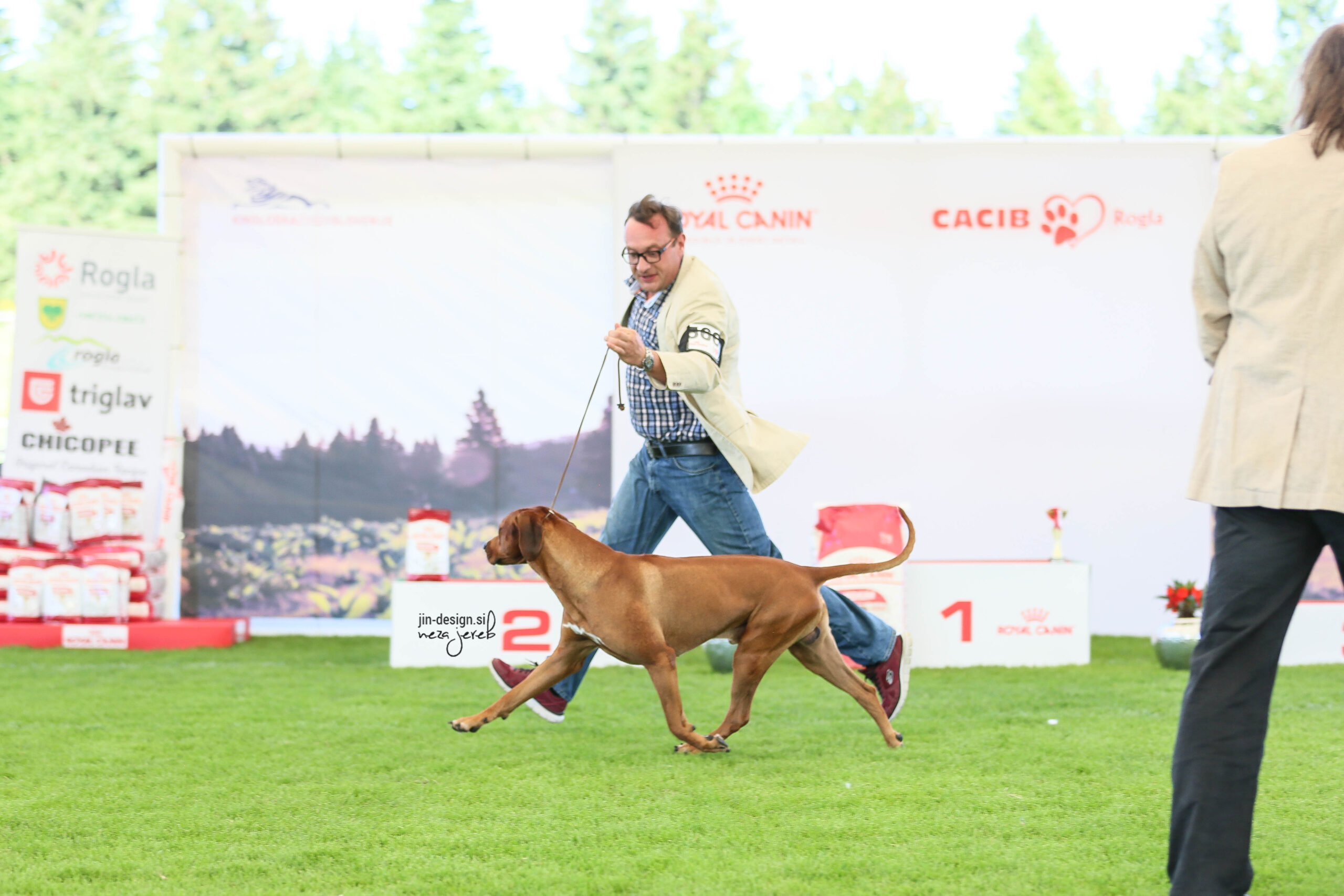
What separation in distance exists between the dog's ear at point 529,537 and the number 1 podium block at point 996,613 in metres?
2.84

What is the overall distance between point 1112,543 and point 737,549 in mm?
3925

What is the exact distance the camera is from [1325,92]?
75.7 inches

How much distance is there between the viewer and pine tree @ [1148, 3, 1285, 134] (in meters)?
22.0

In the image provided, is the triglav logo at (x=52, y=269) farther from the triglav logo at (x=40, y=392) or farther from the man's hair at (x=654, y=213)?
the man's hair at (x=654, y=213)

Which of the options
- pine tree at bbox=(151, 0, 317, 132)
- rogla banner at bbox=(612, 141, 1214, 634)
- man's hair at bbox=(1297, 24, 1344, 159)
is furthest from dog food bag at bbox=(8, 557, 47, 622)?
pine tree at bbox=(151, 0, 317, 132)

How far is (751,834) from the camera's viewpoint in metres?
2.62

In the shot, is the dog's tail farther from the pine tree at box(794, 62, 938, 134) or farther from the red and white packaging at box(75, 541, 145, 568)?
the pine tree at box(794, 62, 938, 134)

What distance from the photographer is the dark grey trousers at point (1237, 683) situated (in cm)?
193

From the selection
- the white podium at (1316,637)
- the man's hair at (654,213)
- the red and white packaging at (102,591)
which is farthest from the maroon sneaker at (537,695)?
the white podium at (1316,637)

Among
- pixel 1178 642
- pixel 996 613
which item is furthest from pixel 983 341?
pixel 1178 642

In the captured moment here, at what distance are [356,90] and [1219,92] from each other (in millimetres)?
16557

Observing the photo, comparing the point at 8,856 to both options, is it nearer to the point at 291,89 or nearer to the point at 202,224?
the point at 202,224

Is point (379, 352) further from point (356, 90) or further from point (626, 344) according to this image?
point (356, 90)

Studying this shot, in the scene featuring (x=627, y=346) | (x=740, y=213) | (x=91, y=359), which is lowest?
(x=627, y=346)
